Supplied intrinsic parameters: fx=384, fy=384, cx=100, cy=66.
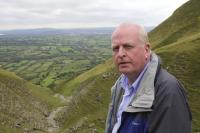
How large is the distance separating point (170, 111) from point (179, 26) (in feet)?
245

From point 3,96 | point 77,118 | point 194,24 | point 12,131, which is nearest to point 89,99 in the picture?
point 77,118

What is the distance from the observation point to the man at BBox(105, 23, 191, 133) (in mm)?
5562

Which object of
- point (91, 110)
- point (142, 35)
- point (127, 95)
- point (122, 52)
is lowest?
point (91, 110)

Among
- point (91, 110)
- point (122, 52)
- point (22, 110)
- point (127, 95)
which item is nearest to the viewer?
point (122, 52)

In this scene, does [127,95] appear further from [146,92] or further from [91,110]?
[91,110]

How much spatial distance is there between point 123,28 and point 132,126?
1.62 m

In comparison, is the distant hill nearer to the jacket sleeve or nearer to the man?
the man

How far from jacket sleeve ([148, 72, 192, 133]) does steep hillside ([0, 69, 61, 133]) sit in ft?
124

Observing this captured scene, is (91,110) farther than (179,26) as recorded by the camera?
No

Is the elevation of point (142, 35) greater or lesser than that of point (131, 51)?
greater

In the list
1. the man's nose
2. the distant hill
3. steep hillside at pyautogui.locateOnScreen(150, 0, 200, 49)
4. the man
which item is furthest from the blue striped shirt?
steep hillside at pyautogui.locateOnScreen(150, 0, 200, 49)

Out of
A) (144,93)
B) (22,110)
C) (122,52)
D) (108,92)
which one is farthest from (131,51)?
(22,110)

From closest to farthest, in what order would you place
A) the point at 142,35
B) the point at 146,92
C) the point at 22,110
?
1. the point at 146,92
2. the point at 142,35
3. the point at 22,110

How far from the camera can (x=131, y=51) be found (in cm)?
639
